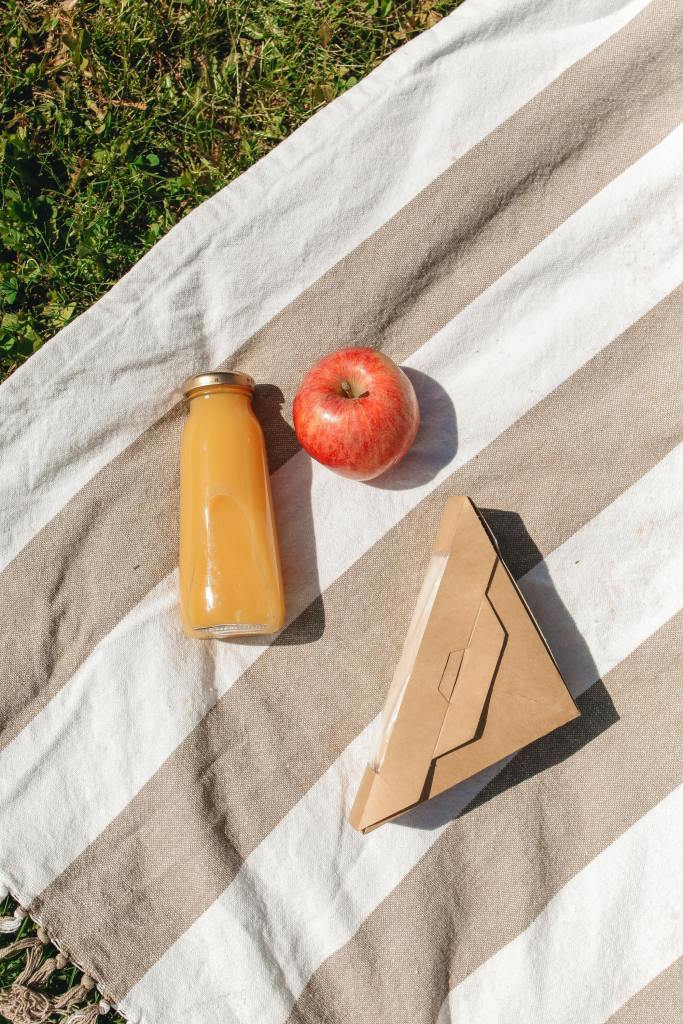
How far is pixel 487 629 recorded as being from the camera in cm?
135

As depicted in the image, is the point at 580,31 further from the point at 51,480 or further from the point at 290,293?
the point at 51,480

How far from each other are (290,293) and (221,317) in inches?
5.5

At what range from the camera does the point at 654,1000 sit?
144 cm

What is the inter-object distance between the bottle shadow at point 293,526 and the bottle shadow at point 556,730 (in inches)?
15.4

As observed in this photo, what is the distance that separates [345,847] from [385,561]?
21.6 inches

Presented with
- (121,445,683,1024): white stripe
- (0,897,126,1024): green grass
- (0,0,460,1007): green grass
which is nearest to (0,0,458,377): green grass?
(0,0,460,1007): green grass

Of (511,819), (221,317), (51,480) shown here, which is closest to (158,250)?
(221,317)

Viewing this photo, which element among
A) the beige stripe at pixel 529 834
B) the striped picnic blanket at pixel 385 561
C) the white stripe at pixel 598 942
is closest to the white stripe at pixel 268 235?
the striped picnic blanket at pixel 385 561

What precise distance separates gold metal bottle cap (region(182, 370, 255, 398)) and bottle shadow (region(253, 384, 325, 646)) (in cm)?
11

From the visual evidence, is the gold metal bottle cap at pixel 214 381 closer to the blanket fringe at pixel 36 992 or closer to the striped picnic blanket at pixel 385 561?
the striped picnic blanket at pixel 385 561

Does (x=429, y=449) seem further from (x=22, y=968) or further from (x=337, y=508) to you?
(x=22, y=968)

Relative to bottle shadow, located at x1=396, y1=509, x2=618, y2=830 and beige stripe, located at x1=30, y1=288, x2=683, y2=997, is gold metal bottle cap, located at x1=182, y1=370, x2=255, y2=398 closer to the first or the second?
beige stripe, located at x1=30, y1=288, x2=683, y2=997

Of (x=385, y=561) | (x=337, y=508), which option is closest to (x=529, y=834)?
(x=385, y=561)

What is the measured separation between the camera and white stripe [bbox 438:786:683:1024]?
144 cm
